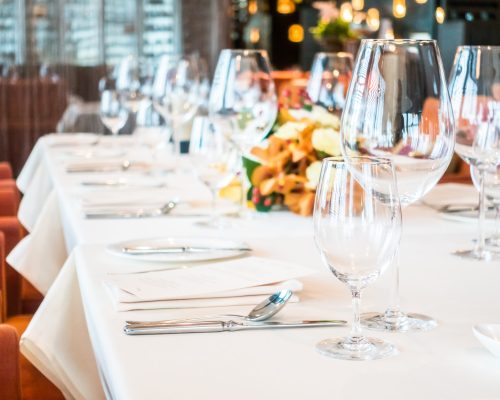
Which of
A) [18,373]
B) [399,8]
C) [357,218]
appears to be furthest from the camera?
[399,8]

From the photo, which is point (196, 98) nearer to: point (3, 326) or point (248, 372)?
point (3, 326)

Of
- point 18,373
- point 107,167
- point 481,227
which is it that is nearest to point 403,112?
point 481,227

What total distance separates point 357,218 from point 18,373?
757 millimetres

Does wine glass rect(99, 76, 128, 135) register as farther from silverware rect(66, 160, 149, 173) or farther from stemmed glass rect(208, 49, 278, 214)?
stemmed glass rect(208, 49, 278, 214)

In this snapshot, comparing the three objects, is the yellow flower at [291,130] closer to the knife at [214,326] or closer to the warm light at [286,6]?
the knife at [214,326]

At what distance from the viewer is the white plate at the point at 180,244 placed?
66.1 inches

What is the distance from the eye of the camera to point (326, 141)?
2.19 m

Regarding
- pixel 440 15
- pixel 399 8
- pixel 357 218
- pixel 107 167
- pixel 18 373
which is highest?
pixel 399 8

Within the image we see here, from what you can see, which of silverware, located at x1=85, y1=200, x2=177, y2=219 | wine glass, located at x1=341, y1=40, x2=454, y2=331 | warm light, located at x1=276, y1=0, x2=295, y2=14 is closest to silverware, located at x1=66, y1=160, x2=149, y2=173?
silverware, located at x1=85, y1=200, x2=177, y2=219

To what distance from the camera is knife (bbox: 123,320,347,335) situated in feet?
4.11

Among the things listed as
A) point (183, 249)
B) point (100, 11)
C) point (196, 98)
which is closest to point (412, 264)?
point (183, 249)

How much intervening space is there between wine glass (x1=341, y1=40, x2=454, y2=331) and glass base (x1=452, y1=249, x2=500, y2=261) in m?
0.41

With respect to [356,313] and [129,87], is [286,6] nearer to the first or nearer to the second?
[129,87]

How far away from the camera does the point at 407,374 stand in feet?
3.63
